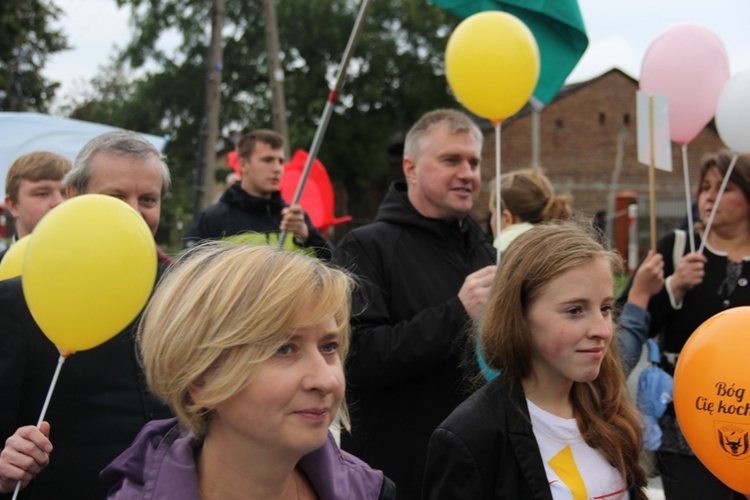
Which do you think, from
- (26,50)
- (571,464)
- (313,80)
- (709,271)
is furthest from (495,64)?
(313,80)

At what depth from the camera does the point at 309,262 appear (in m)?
1.82

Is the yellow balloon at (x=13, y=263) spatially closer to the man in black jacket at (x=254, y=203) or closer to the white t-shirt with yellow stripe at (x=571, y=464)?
the white t-shirt with yellow stripe at (x=571, y=464)

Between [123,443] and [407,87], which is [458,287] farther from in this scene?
[407,87]

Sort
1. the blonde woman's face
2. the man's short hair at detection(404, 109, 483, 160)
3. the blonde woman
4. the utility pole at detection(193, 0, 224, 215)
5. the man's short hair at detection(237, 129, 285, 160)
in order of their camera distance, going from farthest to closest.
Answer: the utility pole at detection(193, 0, 224, 215)
the man's short hair at detection(237, 129, 285, 160)
the man's short hair at detection(404, 109, 483, 160)
the blonde woman
the blonde woman's face

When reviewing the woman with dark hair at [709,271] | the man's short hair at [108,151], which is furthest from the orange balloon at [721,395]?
the man's short hair at [108,151]

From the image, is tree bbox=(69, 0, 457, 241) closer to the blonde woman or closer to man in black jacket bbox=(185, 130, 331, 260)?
man in black jacket bbox=(185, 130, 331, 260)

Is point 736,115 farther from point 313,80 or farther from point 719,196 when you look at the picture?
point 313,80

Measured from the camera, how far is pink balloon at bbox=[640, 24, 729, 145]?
4.05 metres

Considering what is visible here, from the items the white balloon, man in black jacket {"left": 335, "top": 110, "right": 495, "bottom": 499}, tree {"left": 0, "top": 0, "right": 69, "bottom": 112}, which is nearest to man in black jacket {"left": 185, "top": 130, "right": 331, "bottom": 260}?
man in black jacket {"left": 335, "top": 110, "right": 495, "bottom": 499}

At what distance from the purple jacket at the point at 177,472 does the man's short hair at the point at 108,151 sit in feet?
3.45

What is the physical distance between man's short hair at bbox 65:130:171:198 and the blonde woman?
3.94 feet

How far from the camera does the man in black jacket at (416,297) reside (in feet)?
9.77

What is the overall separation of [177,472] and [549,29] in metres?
3.37

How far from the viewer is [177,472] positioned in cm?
172
